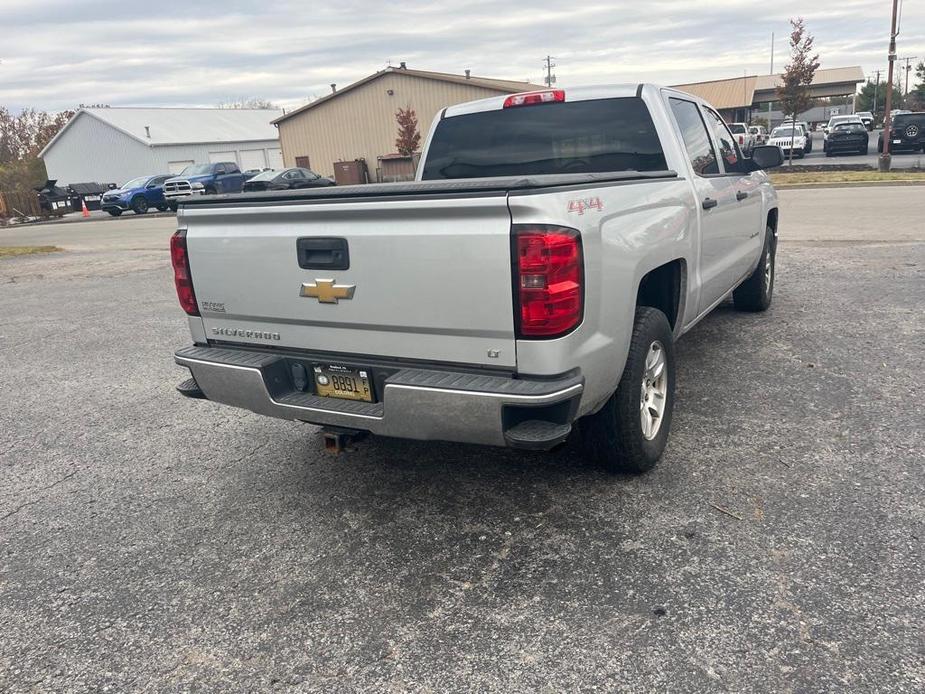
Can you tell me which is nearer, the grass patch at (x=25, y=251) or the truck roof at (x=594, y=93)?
the truck roof at (x=594, y=93)

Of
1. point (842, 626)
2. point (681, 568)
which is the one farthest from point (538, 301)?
point (842, 626)

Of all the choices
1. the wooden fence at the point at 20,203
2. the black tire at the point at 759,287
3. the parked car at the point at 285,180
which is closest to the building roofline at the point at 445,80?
the parked car at the point at 285,180

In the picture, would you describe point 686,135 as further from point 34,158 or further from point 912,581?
point 34,158

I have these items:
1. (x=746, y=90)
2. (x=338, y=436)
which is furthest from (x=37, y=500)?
(x=746, y=90)

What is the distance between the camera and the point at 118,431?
16.0 feet

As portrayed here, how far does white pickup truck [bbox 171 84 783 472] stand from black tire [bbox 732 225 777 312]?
8.61ft

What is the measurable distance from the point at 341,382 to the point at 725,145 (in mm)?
3766

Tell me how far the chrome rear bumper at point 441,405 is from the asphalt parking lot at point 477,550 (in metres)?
0.55

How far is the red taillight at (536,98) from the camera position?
4.66m

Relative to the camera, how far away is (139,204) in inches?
1235

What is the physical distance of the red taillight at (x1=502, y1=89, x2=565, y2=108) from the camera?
15.3 feet

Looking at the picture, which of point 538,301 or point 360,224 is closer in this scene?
point 538,301

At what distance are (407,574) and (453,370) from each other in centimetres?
85

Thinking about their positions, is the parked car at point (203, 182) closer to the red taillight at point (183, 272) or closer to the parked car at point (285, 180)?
the parked car at point (285, 180)
